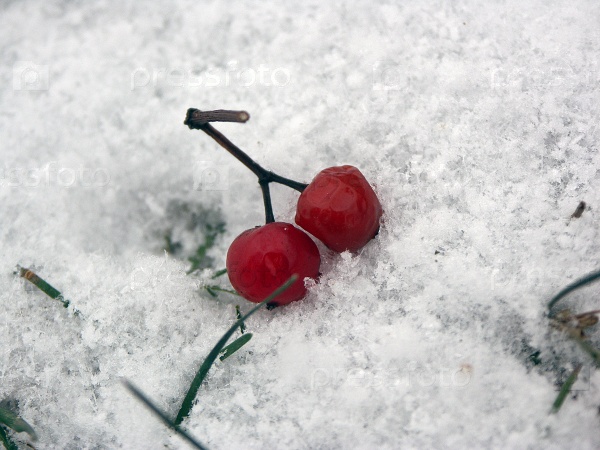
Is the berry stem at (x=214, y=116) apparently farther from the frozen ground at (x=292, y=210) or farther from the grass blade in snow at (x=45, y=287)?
the grass blade in snow at (x=45, y=287)

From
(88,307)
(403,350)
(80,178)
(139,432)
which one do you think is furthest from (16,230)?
(403,350)

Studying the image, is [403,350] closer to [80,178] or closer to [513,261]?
[513,261]

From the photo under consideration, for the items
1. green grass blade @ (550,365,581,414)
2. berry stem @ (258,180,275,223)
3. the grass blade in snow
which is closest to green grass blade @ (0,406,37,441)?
the grass blade in snow

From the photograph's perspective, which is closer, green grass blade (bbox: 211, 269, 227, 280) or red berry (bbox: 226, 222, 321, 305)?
red berry (bbox: 226, 222, 321, 305)

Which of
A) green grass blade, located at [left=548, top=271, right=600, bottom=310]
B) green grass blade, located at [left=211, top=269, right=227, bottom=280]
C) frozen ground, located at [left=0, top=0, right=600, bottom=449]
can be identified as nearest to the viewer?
green grass blade, located at [left=548, top=271, right=600, bottom=310]

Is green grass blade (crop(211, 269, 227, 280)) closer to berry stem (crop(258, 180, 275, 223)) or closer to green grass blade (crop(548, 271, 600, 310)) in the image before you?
berry stem (crop(258, 180, 275, 223))

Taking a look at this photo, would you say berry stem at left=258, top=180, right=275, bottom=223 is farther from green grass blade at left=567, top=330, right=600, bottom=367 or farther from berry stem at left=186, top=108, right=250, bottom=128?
green grass blade at left=567, top=330, right=600, bottom=367

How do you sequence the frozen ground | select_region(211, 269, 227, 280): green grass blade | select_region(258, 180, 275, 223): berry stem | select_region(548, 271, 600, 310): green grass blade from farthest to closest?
select_region(211, 269, 227, 280): green grass blade, select_region(258, 180, 275, 223): berry stem, the frozen ground, select_region(548, 271, 600, 310): green grass blade

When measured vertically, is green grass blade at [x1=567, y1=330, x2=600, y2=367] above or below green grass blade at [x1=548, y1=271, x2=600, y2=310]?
below

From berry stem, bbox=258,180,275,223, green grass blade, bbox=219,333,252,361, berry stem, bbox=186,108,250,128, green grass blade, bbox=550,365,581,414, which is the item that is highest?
berry stem, bbox=186,108,250,128
